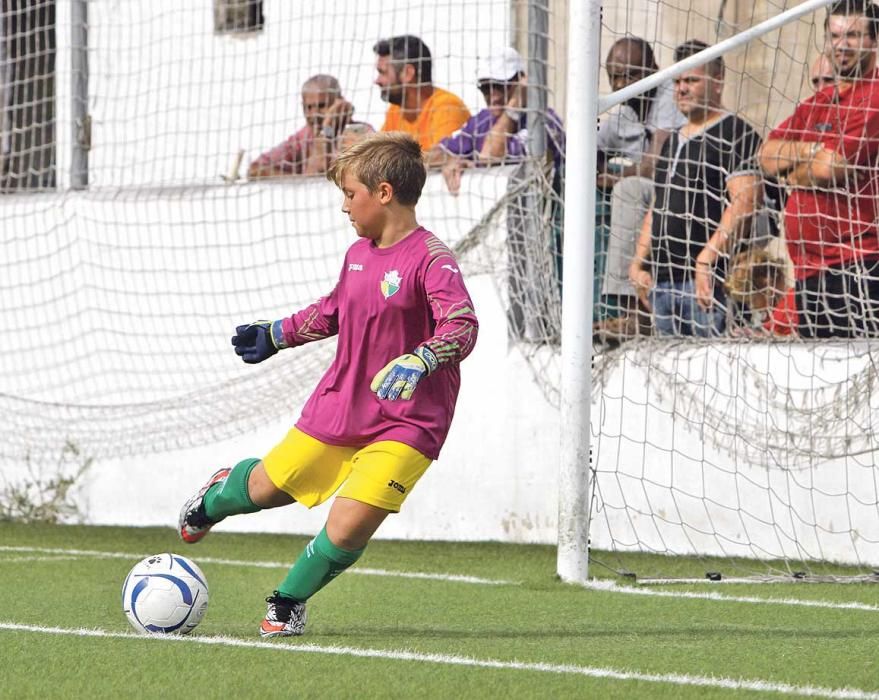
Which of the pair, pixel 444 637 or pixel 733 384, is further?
pixel 733 384

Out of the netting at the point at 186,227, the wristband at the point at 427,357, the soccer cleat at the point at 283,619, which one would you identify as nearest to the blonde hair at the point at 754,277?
the netting at the point at 186,227

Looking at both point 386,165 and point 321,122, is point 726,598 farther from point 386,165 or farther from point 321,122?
point 321,122

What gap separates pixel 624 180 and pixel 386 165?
333 centimetres

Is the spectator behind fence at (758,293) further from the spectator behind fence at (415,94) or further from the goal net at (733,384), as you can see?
the spectator behind fence at (415,94)

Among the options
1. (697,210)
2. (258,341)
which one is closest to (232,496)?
(258,341)

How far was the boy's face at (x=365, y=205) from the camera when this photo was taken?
209 inches

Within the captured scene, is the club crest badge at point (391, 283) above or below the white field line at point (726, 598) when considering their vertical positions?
above

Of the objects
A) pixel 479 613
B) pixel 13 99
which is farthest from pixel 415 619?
pixel 13 99

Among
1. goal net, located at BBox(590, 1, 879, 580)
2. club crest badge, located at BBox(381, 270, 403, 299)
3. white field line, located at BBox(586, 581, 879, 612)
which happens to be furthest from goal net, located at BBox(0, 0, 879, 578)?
club crest badge, located at BBox(381, 270, 403, 299)

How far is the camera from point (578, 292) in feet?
22.3

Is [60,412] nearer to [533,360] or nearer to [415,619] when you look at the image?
[533,360]

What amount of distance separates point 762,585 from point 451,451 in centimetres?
256

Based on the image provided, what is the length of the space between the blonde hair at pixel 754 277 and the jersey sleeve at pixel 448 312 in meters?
3.21

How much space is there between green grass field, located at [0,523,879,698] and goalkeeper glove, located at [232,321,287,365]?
97 cm
